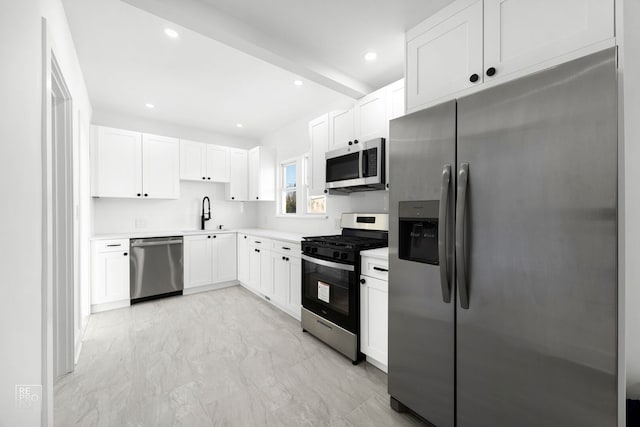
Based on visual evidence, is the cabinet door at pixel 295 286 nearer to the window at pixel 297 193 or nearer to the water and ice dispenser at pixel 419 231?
the window at pixel 297 193

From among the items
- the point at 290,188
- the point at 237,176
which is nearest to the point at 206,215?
the point at 237,176

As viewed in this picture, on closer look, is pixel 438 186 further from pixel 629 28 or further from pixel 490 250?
pixel 629 28

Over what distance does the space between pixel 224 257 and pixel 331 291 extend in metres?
2.63

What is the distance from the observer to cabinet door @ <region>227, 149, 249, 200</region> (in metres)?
4.91

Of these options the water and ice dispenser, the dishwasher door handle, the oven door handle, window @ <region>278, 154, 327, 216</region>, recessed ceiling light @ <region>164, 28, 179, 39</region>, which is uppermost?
recessed ceiling light @ <region>164, 28, 179, 39</region>

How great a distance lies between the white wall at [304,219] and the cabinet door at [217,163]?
0.87 m

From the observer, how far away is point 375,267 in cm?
213

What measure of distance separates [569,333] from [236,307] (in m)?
3.42

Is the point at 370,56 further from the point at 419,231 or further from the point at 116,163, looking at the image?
the point at 116,163

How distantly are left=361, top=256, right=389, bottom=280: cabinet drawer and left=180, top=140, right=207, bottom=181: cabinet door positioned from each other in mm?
3491

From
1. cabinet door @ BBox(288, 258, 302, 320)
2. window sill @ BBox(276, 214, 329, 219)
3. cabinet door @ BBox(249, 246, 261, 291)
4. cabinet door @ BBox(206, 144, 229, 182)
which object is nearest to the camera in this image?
cabinet door @ BBox(288, 258, 302, 320)

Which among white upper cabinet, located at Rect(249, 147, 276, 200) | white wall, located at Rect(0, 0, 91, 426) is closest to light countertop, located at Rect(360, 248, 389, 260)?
white wall, located at Rect(0, 0, 91, 426)

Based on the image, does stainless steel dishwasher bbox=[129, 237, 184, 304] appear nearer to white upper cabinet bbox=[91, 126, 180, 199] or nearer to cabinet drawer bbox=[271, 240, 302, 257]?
white upper cabinet bbox=[91, 126, 180, 199]

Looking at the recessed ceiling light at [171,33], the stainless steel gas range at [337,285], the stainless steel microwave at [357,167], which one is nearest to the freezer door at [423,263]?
the stainless steel gas range at [337,285]
